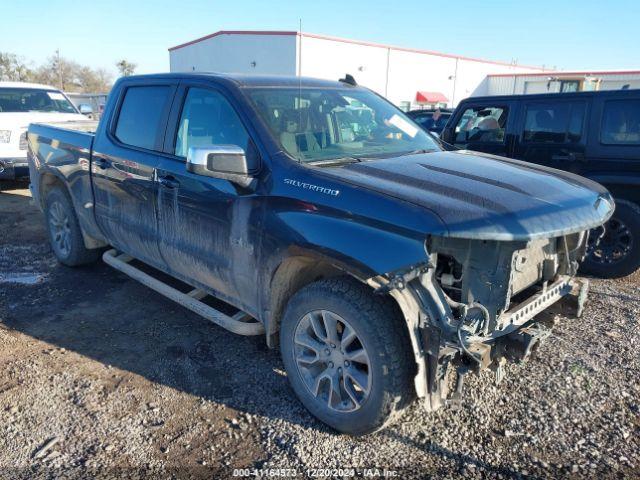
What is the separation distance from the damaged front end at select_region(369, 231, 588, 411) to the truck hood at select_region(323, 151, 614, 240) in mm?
128

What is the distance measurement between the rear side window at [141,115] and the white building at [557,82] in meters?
18.6

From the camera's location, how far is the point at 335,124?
3.58 m

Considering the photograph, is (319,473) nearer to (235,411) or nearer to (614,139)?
(235,411)

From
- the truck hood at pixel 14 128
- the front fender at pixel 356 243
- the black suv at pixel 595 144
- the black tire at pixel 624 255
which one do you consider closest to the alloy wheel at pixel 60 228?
the front fender at pixel 356 243

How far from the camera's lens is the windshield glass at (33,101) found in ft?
33.3

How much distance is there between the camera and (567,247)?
3074 millimetres

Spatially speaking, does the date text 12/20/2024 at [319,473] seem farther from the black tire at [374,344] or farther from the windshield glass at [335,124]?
the windshield glass at [335,124]

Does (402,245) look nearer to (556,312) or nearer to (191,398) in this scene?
(556,312)

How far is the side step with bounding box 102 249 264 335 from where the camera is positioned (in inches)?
132

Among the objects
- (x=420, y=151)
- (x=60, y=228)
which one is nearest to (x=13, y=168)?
(x=60, y=228)

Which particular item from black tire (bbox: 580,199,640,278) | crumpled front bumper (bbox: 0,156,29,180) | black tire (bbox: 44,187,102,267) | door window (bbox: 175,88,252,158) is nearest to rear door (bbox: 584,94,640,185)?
black tire (bbox: 580,199,640,278)

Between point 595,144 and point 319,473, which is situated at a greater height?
point 595,144

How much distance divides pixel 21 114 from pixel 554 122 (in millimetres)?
9292

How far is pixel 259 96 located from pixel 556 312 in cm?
231
